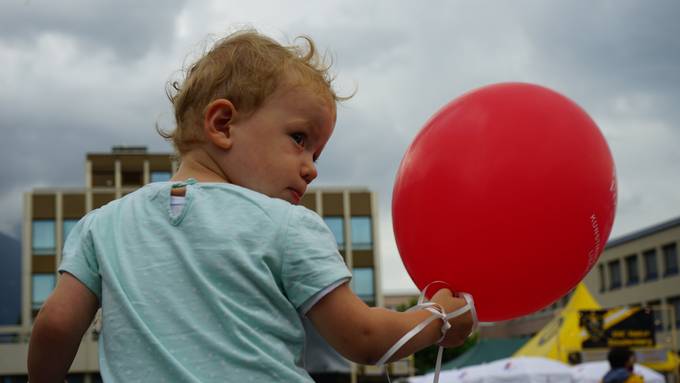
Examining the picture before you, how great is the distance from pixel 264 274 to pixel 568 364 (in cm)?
1853

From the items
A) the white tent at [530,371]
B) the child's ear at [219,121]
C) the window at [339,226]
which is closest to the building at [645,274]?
the window at [339,226]

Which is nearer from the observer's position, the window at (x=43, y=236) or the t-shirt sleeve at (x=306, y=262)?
the t-shirt sleeve at (x=306, y=262)

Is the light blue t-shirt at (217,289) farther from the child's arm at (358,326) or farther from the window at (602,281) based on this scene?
the window at (602,281)

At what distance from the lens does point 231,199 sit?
163cm

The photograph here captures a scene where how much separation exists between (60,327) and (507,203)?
111cm

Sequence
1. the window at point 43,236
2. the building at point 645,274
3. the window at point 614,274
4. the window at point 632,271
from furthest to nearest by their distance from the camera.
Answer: the window at point 614,274
the window at point 632,271
the window at point 43,236
the building at point 645,274

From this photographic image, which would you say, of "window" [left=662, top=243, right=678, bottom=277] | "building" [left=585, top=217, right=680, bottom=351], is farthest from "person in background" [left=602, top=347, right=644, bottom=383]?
"window" [left=662, top=243, right=678, bottom=277]

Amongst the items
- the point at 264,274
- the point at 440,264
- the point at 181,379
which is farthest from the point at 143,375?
the point at 440,264

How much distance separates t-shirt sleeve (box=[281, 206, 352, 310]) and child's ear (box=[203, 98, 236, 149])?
219mm

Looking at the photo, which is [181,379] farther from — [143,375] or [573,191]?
[573,191]

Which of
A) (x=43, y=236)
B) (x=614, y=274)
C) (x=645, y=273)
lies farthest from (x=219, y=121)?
(x=614, y=274)

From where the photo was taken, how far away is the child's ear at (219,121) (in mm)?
1696

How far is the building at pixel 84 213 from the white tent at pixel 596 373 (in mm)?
36302

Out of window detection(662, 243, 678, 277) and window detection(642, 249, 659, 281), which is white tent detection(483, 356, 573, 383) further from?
window detection(642, 249, 659, 281)
